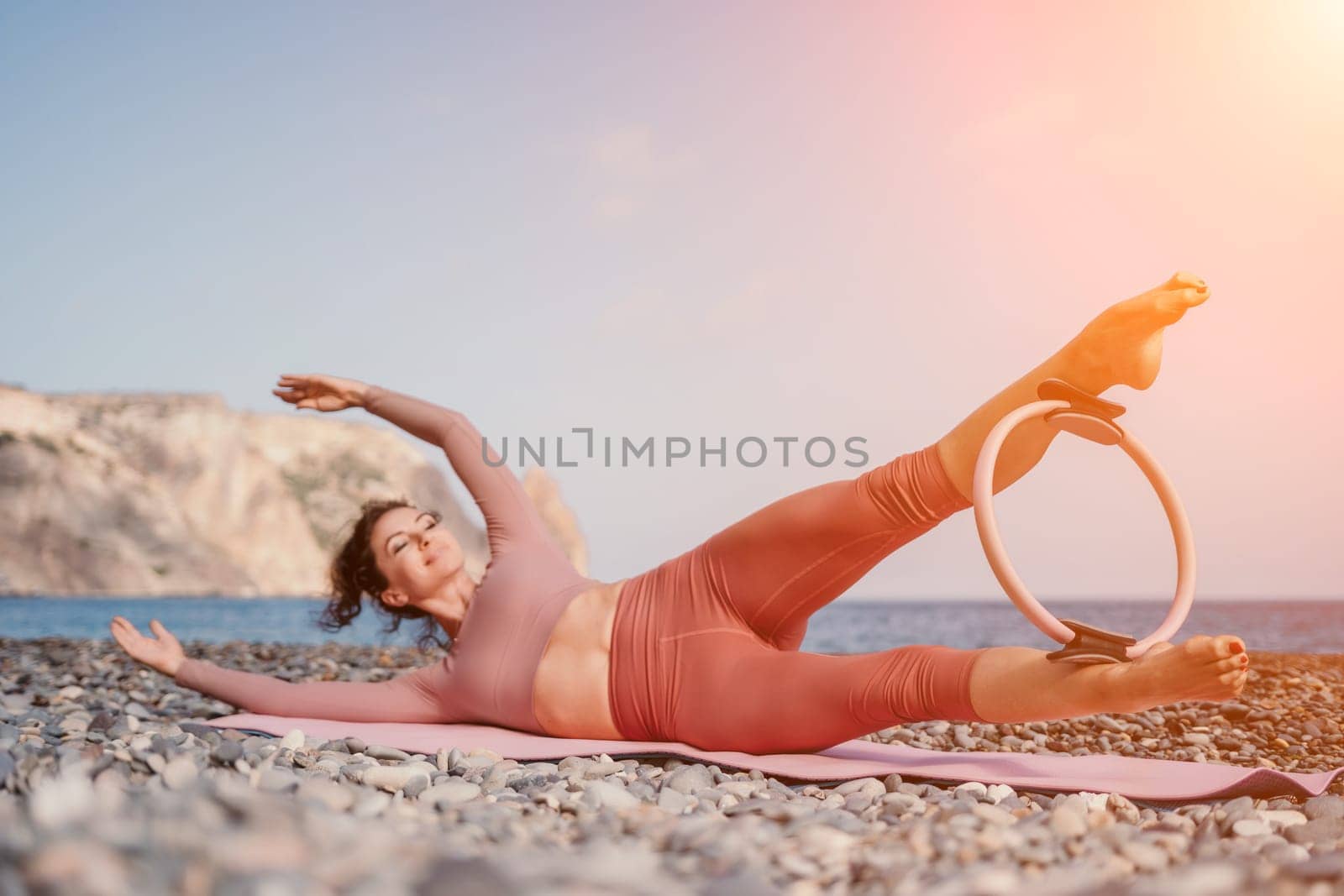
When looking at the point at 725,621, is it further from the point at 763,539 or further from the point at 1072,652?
the point at 1072,652

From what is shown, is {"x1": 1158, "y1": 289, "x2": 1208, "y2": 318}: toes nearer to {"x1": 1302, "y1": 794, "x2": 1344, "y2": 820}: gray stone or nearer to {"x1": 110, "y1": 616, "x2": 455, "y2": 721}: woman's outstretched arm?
{"x1": 1302, "y1": 794, "x2": 1344, "y2": 820}: gray stone

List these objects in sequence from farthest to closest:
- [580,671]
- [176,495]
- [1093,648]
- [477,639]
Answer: [176,495], [477,639], [580,671], [1093,648]

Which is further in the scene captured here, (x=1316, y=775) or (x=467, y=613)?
(x=467, y=613)

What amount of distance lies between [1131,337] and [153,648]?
140 inches

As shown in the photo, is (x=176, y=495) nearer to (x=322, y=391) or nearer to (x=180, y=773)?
(x=322, y=391)

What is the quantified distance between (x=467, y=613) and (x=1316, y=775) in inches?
105

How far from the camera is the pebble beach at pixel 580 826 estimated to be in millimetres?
1336

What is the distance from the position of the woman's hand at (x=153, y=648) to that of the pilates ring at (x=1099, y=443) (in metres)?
2.99

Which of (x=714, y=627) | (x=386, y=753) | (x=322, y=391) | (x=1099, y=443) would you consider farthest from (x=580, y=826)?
(x=322, y=391)

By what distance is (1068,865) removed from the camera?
173 cm

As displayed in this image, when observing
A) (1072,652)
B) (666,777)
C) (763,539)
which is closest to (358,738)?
(666,777)

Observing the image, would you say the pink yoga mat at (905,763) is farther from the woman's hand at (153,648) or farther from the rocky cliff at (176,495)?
the rocky cliff at (176,495)

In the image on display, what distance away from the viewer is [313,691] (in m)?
3.69

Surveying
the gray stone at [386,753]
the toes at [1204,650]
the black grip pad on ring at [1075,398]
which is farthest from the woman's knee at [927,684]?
the gray stone at [386,753]
